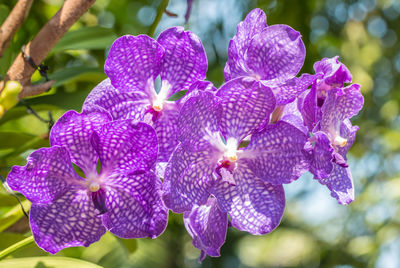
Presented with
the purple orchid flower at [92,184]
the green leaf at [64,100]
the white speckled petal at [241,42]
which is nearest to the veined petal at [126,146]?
the purple orchid flower at [92,184]

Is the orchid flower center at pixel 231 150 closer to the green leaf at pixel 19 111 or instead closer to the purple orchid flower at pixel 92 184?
the purple orchid flower at pixel 92 184

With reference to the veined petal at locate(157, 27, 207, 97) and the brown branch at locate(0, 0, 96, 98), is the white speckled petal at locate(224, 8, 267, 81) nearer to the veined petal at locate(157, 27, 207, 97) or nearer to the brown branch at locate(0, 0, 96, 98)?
the veined petal at locate(157, 27, 207, 97)

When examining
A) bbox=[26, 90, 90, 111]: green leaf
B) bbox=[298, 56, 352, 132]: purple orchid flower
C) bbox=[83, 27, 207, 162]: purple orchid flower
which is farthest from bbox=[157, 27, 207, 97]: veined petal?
bbox=[26, 90, 90, 111]: green leaf

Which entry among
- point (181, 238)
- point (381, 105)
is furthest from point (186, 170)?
point (381, 105)

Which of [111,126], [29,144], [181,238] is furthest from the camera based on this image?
[181,238]

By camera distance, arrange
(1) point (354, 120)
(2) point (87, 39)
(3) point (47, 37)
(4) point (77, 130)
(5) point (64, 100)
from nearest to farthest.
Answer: (4) point (77, 130), (3) point (47, 37), (5) point (64, 100), (2) point (87, 39), (1) point (354, 120)

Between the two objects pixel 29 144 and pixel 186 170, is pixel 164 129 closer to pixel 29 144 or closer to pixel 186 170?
A: pixel 186 170

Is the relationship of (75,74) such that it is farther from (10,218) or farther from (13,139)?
(10,218)

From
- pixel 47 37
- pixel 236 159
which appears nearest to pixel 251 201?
pixel 236 159
